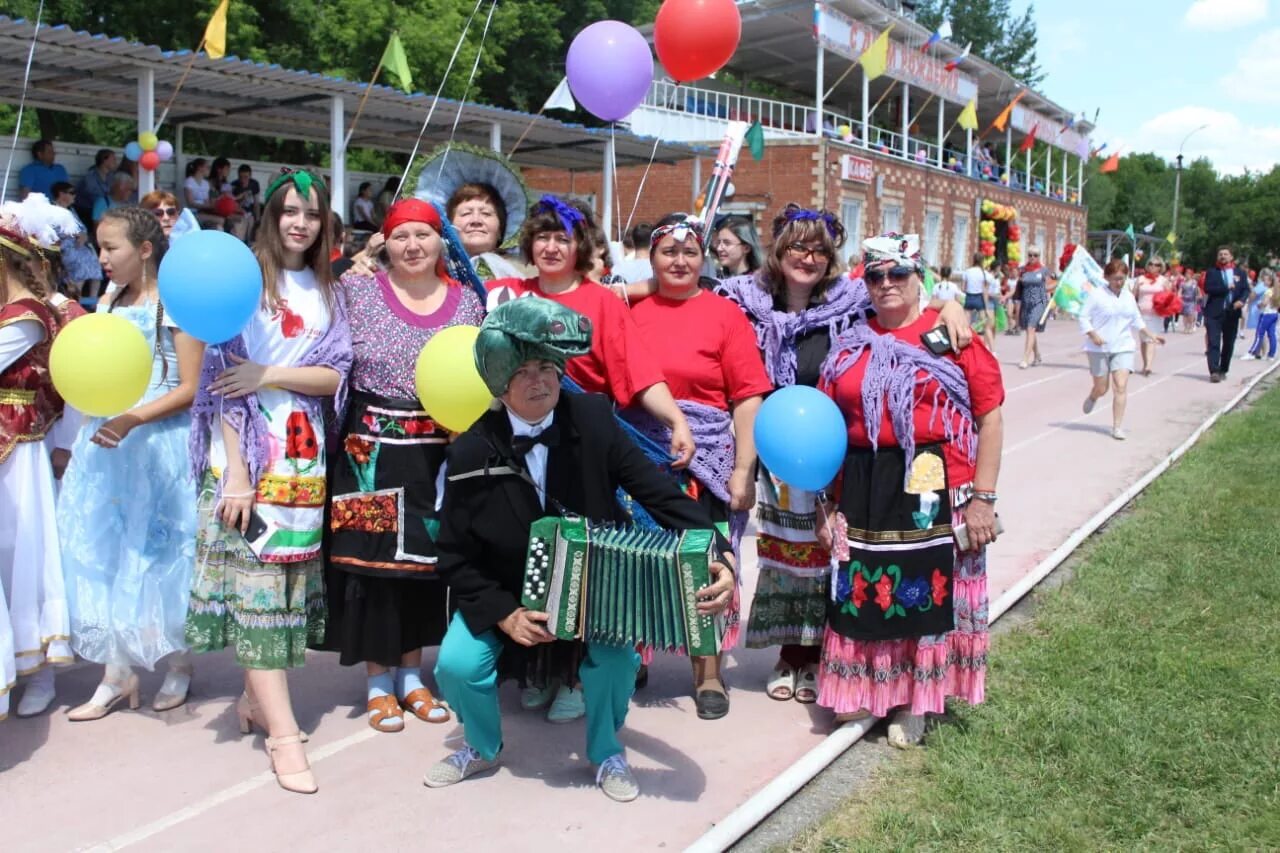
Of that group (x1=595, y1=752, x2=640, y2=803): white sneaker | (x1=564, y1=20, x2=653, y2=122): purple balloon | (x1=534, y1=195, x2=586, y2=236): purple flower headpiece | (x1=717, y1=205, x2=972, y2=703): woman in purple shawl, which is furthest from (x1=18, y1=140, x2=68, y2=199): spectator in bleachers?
(x1=595, y1=752, x2=640, y2=803): white sneaker

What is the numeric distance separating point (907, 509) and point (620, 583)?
121 cm

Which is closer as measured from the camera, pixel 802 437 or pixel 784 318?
pixel 802 437

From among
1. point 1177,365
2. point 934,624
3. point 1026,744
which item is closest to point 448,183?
point 934,624

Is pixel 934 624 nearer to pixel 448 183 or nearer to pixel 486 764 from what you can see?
pixel 486 764

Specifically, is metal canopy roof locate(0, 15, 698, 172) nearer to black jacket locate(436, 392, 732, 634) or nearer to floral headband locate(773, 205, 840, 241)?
floral headband locate(773, 205, 840, 241)

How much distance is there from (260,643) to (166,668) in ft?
4.21

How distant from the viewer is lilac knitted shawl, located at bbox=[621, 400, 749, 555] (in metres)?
3.99

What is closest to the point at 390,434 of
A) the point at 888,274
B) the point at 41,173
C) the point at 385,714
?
the point at 385,714

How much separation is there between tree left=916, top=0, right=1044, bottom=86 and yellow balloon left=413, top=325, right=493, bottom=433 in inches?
2473

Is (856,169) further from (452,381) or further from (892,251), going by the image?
(452,381)

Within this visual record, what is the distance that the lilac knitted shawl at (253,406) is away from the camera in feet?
11.7

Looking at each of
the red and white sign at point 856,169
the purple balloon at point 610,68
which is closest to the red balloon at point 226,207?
the purple balloon at point 610,68

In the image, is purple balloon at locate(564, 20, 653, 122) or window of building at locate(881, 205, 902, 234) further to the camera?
window of building at locate(881, 205, 902, 234)

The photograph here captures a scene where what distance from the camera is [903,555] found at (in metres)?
3.79
